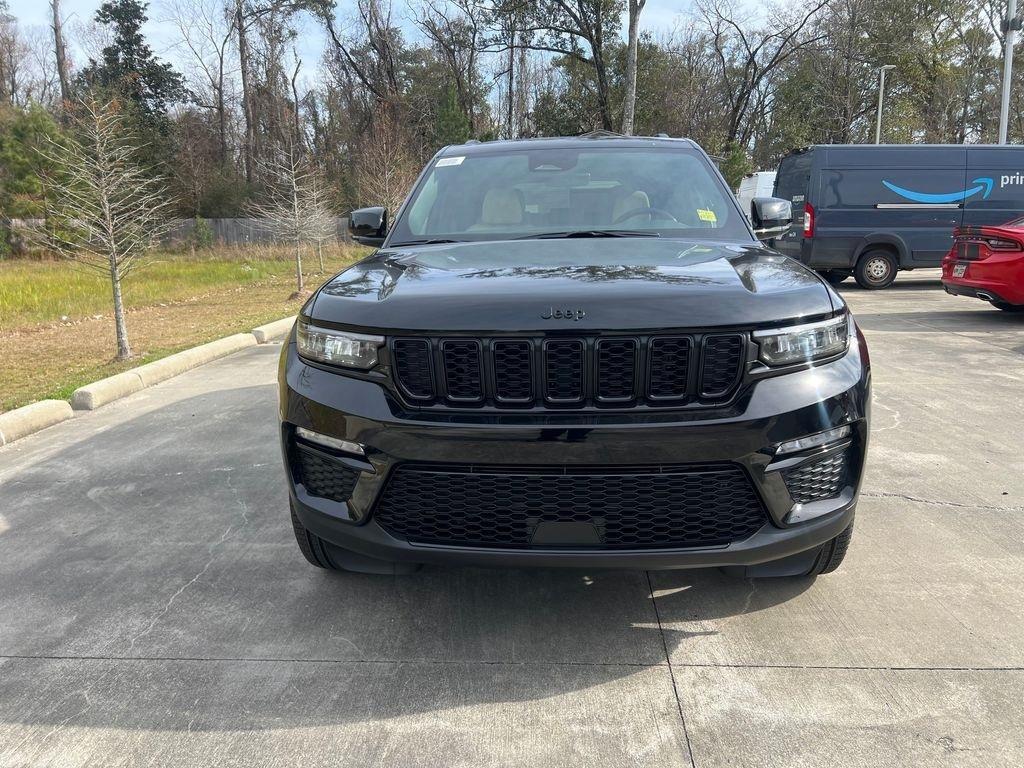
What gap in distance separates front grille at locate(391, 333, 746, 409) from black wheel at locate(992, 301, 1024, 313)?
9.88 meters

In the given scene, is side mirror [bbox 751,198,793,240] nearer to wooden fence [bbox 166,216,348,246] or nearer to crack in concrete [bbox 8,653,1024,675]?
crack in concrete [bbox 8,653,1024,675]

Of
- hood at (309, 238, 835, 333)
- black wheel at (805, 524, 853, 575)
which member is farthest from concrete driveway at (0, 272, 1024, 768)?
hood at (309, 238, 835, 333)

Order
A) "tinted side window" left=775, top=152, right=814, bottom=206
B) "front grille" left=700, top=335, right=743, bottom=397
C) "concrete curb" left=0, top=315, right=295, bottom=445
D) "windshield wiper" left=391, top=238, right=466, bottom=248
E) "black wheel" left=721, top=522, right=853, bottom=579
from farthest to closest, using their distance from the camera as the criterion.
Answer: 1. "tinted side window" left=775, top=152, right=814, bottom=206
2. "concrete curb" left=0, top=315, right=295, bottom=445
3. "windshield wiper" left=391, top=238, right=466, bottom=248
4. "black wheel" left=721, top=522, right=853, bottom=579
5. "front grille" left=700, top=335, right=743, bottom=397

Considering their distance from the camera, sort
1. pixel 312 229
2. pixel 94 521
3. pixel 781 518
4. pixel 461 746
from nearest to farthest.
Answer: pixel 461 746 < pixel 781 518 < pixel 94 521 < pixel 312 229

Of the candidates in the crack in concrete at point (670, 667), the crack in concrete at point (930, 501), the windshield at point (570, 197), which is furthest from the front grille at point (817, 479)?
the crack in concrete at point (930, 501)

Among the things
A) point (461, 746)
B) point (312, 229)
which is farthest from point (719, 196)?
point (312, 229)

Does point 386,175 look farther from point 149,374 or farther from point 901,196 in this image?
point 149,374

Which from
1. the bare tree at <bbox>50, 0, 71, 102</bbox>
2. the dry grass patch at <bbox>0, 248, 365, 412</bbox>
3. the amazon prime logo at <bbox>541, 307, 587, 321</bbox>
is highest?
the bare tree at <bbox>50, 0, 71, 102</bbox>

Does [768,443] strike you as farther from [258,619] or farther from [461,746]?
[258,619]

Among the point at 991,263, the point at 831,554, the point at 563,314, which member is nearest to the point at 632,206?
the point at 563,314

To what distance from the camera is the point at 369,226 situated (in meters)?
4.00

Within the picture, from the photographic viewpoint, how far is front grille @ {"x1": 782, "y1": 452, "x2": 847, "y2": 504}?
230 centimetres

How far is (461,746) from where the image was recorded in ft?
6.99

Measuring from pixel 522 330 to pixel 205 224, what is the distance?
123ft
